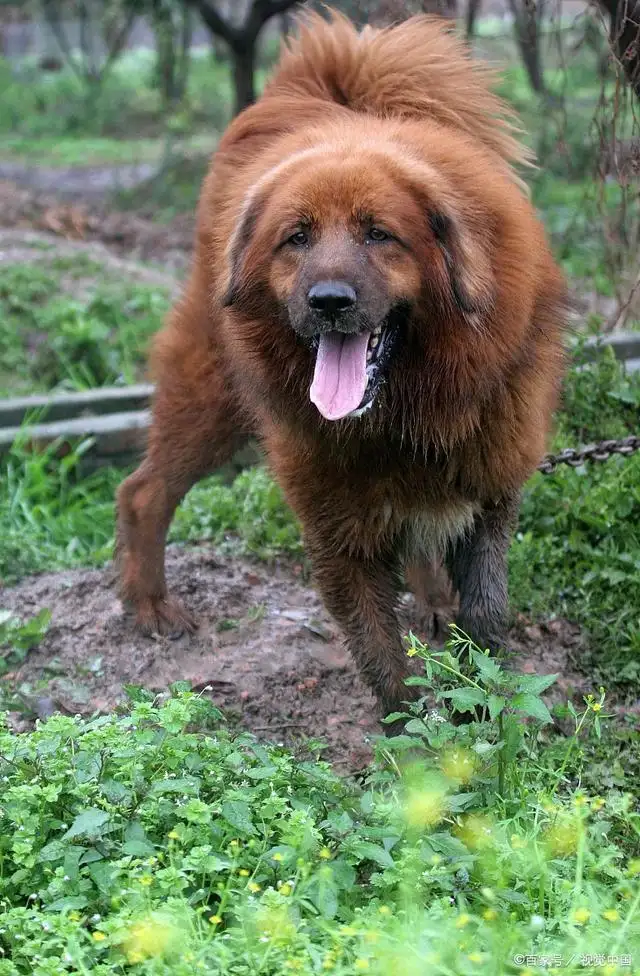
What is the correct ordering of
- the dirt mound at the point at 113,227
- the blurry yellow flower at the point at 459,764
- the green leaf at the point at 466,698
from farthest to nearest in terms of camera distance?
the dirt mound at the point at 113,227 < the blurry yellow flower at the point at 459,764 < the green leaf at the point at 466,698

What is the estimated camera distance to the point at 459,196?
3504mm

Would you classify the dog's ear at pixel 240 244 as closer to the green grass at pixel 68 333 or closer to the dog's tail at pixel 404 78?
the dog's tail at pixel 404 78

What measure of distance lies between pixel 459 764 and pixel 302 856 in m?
0.56

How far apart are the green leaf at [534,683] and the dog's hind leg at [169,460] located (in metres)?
1.77

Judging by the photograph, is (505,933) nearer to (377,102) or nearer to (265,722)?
(265,722)

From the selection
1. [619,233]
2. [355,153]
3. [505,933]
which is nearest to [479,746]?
[505,933]

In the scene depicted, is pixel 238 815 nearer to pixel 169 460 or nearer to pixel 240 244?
pixel 240 244

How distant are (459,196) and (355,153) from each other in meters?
0.33

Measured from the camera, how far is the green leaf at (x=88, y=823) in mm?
2902

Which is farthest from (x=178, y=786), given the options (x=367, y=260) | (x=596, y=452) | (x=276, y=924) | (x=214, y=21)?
(x=214, y=21)

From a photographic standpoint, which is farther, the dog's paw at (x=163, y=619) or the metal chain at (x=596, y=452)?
the dog's paw at (x=163, y=619)

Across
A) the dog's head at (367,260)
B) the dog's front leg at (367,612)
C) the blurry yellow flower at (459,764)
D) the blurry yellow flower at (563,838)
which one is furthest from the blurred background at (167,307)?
the blurry yellow flower at (563,838)

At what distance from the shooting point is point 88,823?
2908 mm

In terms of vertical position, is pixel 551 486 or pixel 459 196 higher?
pixel 459 196
